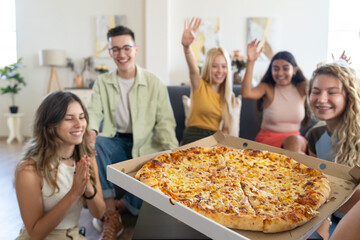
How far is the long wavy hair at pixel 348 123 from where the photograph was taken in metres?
1.44

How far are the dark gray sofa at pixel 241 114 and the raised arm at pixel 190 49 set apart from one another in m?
0.64

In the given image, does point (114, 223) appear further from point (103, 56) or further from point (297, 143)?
point (103, 56)

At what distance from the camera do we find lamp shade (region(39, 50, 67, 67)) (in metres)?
5.29

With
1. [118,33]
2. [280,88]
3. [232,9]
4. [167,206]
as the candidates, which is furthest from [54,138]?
[232,9]

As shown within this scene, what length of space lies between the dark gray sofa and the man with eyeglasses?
0.55m

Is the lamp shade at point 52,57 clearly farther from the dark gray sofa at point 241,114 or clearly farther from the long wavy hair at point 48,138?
the long wavy hair at point 48,138

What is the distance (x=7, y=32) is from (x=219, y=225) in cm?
635

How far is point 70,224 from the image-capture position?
62.5 inches

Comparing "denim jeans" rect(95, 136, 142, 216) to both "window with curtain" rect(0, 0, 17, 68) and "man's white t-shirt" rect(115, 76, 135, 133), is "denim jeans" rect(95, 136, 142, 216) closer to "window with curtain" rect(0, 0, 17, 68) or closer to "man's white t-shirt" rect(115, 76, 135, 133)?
"man's white t-shirt" rect(115, 76, 135, 133)

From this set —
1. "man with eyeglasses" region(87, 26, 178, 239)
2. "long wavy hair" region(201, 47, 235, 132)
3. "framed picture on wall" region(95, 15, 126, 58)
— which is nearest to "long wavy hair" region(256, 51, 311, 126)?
"long wavy hair" region(201, 47, 235, 132)

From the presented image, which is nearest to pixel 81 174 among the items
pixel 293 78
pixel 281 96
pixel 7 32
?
pixel 281 96

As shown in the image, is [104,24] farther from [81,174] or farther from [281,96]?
[81,174]

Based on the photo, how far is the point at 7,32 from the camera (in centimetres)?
579

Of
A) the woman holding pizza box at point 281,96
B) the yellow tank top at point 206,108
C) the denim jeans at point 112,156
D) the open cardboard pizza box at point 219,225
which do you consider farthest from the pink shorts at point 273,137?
the denim jeans at point 112,156
